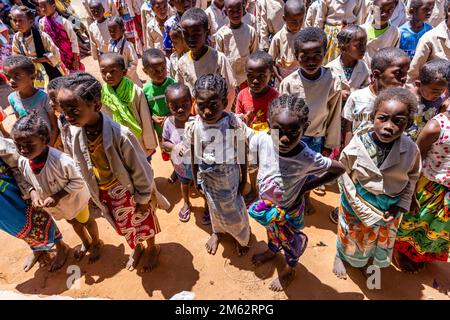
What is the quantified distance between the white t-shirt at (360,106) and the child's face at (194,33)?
1.51m

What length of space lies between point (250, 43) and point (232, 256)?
8.63 feet

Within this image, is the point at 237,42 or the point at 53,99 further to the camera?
the point at 237,42

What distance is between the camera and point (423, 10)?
12.5 feet

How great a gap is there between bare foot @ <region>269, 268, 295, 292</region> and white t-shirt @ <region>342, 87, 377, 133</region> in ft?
4.38

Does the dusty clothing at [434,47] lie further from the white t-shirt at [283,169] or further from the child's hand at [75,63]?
the child's hand at [75,63]

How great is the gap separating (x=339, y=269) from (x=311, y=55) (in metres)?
1.82

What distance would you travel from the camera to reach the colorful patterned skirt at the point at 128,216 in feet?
8.20

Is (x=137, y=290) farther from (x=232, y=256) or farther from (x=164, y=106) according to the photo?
(x=164, y=106)

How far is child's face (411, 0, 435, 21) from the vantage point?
12.3 feet

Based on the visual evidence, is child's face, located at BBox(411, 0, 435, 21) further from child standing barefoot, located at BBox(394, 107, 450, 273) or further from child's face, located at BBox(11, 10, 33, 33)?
child's face, located at BBox(11, 10, 33, 33)

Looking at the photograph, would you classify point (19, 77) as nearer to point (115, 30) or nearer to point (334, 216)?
point (115, 30)

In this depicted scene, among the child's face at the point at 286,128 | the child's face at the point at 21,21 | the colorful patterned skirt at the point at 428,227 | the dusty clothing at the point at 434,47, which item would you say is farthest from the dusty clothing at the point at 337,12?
the child's face at the point at 21,21

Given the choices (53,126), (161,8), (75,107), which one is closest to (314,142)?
(75,107)
